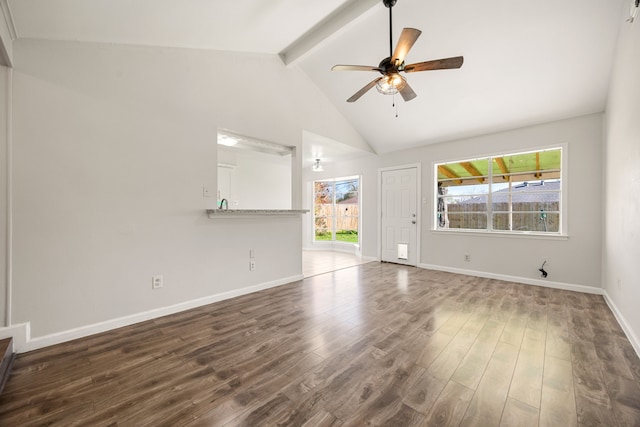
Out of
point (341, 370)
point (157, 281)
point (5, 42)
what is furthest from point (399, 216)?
point (5, 42)

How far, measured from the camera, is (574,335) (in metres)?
2.35

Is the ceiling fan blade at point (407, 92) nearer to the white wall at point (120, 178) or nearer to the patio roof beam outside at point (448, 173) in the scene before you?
the white wall at point (120, 178)

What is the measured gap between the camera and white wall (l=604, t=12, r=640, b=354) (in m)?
2.14

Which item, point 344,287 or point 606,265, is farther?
point 344,287

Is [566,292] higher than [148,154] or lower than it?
lower

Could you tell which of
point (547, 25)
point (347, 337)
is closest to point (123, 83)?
point (347, 337)

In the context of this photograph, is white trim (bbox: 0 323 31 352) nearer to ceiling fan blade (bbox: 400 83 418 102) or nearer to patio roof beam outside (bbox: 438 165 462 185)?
ceiling fan blade (bbox: 400 83 418 102)

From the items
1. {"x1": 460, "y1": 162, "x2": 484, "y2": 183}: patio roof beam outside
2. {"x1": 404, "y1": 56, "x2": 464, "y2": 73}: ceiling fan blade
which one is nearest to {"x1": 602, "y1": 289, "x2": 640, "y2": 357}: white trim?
{"x1": 460, "y1": 162, "x2": 484, "y2": 183}: patio roof beam outside

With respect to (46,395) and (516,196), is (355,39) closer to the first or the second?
(516,196)

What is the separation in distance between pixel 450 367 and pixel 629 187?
2.27 m

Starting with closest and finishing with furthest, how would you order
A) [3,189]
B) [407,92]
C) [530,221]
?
[3,189] → [407,92] → [530,221]

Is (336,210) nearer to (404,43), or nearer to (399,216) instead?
(399,216)

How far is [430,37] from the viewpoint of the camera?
3.08 metres

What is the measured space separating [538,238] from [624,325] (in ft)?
5.69
